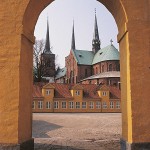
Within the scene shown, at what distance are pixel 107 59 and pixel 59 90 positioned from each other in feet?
104

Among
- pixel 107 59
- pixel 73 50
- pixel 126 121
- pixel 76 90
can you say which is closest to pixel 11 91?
pixel 126 121

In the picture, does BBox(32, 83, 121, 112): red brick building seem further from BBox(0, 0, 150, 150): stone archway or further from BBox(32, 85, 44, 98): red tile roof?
BBox(0, 0, 150, 150): stone archway

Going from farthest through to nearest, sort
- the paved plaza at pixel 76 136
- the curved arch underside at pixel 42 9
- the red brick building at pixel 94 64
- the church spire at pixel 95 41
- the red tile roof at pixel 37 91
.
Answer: the church spire at pixel 95 41
the red brick building at pixel 94 64
the red tile roof at pixel 37 91
the paved plaza at pixel 76 136
the curved arch underside at pixel 42 9

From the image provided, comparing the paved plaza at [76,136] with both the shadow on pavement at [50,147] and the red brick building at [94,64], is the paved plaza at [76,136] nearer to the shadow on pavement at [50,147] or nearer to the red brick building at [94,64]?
the shadow on pavement at [50,147]

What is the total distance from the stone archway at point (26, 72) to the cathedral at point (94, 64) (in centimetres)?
5601

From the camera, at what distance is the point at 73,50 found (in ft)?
267

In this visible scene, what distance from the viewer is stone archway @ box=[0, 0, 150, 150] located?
20.2 feet

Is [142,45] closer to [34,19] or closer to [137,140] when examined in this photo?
[137,140]

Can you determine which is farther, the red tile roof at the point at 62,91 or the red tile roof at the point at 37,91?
the red tile roof at the point at 62,91

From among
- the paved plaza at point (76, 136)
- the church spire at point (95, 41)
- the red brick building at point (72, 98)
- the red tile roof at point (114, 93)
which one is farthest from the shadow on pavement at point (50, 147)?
the church spire at point (95, 41)

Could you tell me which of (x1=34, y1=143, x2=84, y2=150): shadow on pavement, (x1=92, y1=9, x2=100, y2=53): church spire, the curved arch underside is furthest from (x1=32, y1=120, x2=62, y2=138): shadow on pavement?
(x1=92, y1=9, x2=100, y2=53): church spire

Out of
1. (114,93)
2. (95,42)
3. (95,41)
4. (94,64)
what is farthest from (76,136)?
(95,42)

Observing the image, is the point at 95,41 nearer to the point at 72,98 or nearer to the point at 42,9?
the point at 72,98

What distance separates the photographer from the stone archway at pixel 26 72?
6.17 meters
